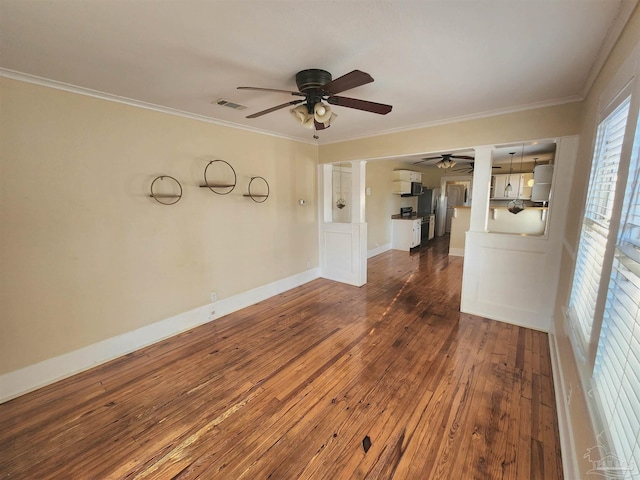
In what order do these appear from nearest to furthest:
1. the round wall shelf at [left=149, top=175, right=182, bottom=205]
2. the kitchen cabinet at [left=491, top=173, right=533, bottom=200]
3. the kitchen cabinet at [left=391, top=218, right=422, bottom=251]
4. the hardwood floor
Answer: the hardwood floor → the round wall shelf at [left=149, top=175, right=182, bottom=205] → the kitchen cabinet at [left=491, top=173, right=533, bottom=200] → the kitchen cabinet at [left=391, top=218, right=422, bottom=251]

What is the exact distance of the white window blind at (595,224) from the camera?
1432 millimetres

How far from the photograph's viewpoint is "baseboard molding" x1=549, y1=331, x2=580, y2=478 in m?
1.42

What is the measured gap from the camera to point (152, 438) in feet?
5.82

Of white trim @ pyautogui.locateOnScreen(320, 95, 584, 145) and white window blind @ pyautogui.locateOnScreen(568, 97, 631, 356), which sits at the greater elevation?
white trim @ pyautogui.locateOnScreen(320, 95, 584, 145)

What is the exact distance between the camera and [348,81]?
68.2 inches

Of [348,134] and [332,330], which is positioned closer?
[332,330]

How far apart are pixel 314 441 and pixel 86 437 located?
155 centimetres

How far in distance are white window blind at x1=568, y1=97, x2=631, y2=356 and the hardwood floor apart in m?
0.76

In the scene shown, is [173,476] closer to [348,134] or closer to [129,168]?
[129,168]

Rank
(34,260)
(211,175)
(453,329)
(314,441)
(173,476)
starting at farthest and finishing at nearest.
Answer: (211,175), (453,329), (34,260), (314,441), (173,476)

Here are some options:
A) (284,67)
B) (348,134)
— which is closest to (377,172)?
(348,134)

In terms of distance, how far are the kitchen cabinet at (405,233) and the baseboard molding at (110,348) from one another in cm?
449

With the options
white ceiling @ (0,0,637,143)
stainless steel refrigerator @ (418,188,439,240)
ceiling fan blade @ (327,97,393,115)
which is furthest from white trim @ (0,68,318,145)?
stainless steel refrigerator @ (418,188,439,240)

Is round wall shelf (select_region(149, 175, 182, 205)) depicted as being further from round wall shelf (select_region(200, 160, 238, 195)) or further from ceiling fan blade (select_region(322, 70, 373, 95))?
ceiling fan blade (select_region(322, 70, 373, 95))
